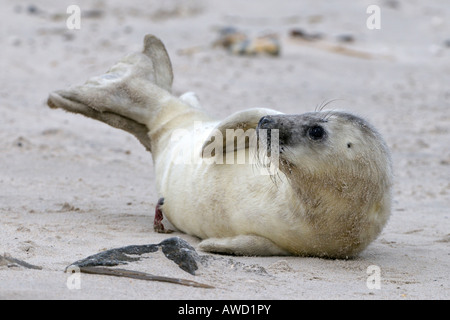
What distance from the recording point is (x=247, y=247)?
4.08 metres

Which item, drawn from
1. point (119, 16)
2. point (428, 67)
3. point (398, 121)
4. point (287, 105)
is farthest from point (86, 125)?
point (119, 16)

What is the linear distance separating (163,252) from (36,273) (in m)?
0.61

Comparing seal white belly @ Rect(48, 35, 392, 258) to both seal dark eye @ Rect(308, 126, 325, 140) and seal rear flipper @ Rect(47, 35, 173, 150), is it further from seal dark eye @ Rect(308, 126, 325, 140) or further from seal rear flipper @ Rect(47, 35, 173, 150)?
seal rear flipper @ Rect(47, 35, 173, 150)

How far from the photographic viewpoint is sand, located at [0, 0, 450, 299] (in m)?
3.54

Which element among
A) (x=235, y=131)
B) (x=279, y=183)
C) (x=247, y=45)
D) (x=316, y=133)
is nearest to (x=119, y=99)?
(x=235, y=131)

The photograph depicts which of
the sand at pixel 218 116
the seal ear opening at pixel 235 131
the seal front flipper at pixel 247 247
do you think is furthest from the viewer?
the seal ear opening at pixel 235 131

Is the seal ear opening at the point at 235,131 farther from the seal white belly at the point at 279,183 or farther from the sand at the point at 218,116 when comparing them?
the sand at the point at 218,116

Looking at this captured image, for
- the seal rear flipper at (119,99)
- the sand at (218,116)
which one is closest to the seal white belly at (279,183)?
the sand at (218,116)

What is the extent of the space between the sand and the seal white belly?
0.46 feet

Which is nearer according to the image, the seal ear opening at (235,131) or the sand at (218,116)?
the sand at (218,116)

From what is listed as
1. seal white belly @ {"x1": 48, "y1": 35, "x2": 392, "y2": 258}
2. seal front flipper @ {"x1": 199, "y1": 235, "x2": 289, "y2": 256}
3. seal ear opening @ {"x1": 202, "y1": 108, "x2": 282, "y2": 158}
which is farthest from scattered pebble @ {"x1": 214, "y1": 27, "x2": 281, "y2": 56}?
seal front flipper @ {"x1": 199, "y1": 235, "x2": 289, "y2": 256}

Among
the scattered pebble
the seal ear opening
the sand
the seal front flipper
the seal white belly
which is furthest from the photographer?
the scattered pebble

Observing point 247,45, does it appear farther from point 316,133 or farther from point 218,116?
point 316,133

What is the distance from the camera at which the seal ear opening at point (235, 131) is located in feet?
14.5
